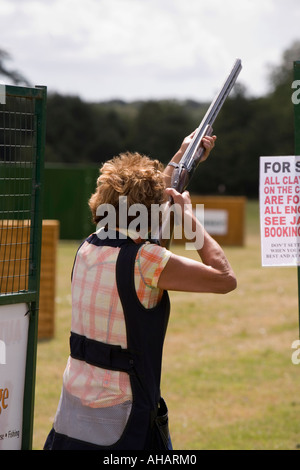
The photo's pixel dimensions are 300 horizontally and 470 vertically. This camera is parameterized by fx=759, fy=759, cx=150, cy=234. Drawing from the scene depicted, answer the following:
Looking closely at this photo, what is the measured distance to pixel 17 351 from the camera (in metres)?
4.04

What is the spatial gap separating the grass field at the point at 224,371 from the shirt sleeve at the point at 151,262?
3.30 meters

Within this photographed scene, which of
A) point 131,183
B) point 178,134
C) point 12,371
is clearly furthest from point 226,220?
point 178,134

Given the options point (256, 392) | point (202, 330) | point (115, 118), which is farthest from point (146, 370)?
point (115, 118)

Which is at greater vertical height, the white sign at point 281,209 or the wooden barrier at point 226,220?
the wooden barrier at point 226,220

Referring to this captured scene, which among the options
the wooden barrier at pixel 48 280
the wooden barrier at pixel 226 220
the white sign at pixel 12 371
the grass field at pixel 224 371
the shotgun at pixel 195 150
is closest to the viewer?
the shotgun at pixel 195 150

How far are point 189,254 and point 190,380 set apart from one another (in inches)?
487

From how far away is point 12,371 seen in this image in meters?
4.03

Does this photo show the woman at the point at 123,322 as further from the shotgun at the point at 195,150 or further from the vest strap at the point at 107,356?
the shotgun at the point at 195,150

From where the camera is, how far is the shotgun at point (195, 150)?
3748 millimetres

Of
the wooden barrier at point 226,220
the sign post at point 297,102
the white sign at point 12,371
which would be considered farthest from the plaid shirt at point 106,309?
the wooden barrier at point 226,220

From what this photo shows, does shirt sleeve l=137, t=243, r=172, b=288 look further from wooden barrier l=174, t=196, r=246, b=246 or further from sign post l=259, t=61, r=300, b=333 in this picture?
wooden barrier l=174, t=196, r=246, b=246

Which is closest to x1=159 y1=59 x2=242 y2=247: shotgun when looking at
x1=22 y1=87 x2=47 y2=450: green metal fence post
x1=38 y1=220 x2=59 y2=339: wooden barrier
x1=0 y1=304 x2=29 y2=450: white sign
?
x1=22 y1=87 x2=47 y2=450: green metal fence post

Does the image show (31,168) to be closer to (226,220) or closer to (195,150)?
(195,150)

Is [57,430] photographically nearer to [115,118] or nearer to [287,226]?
[287,226]
